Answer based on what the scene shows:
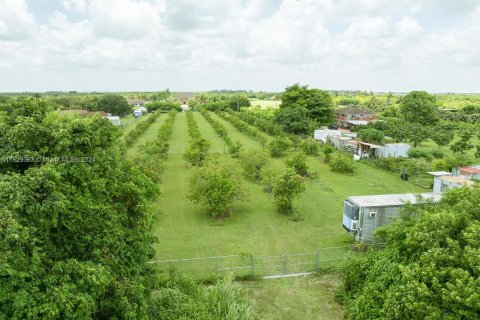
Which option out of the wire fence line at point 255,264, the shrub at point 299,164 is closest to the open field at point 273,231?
the wire fence line at point 255,264

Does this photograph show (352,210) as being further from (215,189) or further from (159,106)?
(159,106)

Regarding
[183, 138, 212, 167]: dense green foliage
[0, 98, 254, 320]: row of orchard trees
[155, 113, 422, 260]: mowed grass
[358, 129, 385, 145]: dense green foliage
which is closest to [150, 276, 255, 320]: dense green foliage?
[0, 98, 254, 320]: row of orchard trees

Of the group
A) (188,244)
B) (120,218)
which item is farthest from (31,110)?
(188,244)

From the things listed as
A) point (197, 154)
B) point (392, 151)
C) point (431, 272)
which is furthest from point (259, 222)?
point (392, 151)

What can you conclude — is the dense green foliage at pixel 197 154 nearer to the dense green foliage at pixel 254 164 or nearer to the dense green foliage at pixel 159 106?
the dense green foliage at pixel 254 164

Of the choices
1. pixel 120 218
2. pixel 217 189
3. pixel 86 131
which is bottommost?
pixel 217 189

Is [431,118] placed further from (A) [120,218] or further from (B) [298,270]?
(A) [120,218]
